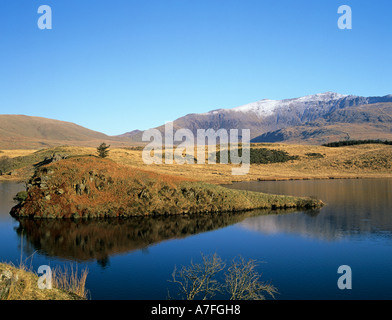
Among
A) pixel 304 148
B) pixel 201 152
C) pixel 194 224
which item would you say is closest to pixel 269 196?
pixel 194 224

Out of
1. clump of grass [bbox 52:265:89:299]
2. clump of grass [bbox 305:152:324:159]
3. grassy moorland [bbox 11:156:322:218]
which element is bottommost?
clump of grass [bbox 52:265:89:299]

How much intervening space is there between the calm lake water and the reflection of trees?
0.07 m

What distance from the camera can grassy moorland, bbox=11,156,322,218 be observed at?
115 feet

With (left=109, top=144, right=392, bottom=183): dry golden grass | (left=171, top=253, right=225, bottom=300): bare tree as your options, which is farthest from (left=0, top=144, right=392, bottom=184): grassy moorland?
(left=171, top=253, right=225, bottom=300): bare tree

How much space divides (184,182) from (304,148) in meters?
97.7

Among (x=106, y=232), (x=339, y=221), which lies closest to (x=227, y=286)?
(x=106, y=232)

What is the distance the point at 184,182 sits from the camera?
40688 millimetres

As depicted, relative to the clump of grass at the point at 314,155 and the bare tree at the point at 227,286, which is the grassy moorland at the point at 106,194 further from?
the clump of grass at the point at 314,155

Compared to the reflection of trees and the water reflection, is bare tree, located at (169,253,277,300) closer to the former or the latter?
the reflection of trees

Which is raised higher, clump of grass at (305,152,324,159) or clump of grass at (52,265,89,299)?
clump of grass at (305,152,324,159)

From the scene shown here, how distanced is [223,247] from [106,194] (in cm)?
1525

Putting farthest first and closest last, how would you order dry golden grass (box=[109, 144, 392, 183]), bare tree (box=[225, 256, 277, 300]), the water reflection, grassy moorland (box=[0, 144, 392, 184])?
dry golden grass (box=[109, 144, 392, 183]) → grassy moorland (box=[0, 144, 392, 184]) → the water reflection → bare tree (box=[225, 256, 277, 300])

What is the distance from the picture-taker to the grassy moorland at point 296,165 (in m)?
85.3

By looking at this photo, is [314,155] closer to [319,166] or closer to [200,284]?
[319,166]
